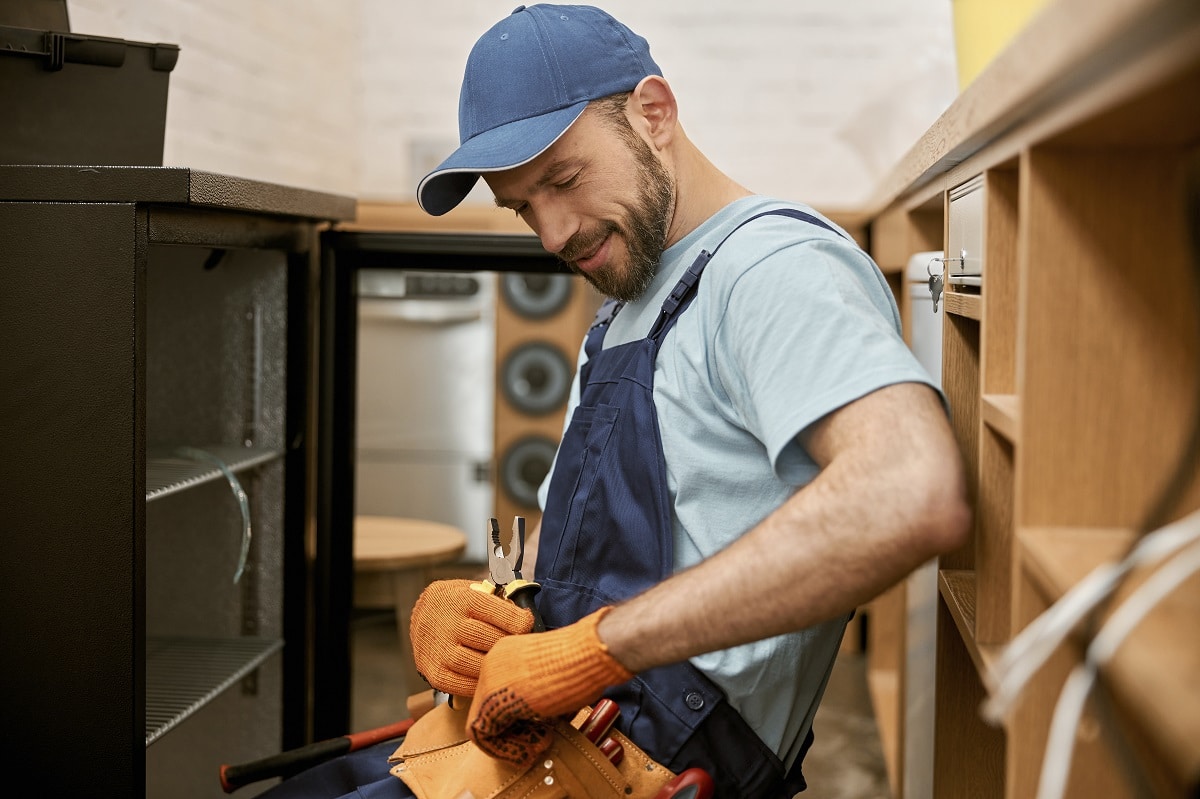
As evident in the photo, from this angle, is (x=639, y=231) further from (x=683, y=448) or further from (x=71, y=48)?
(x=71, y=48)

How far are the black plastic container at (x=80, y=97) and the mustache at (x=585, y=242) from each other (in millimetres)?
705

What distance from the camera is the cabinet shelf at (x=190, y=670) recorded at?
1.83 metres

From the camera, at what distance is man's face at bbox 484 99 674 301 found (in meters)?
1.40

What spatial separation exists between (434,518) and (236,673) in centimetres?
230

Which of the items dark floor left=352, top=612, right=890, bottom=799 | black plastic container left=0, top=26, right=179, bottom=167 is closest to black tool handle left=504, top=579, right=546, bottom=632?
black plastic container left=0, top=26, right=179, bottom=167

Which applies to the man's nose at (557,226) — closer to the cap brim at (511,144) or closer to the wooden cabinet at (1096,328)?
the cap brim at (511,144)

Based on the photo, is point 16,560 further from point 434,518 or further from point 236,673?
point 434,518

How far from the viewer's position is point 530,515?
4.40m

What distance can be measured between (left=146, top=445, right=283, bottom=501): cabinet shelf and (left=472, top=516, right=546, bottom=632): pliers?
60 cm

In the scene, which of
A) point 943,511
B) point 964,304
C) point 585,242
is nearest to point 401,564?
point 585,242

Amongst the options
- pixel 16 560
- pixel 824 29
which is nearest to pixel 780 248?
pixel 16 560

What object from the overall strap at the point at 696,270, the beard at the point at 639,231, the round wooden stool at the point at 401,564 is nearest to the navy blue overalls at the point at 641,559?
the overall strap at the point at 696,270

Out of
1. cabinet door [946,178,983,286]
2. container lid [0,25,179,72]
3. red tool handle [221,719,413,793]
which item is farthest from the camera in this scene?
container lid [0,25,179,72]

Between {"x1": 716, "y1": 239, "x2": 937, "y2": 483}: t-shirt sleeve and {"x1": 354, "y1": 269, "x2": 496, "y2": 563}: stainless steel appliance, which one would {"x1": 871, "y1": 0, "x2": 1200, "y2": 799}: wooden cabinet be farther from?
{"x1": 354, "y1": 269, "x2": 496, "y2": 563}: stainless steel appliance
